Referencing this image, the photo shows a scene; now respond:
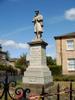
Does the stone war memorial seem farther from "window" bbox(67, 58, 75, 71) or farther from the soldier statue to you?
"window" bbox(67, 58, 75, 71)

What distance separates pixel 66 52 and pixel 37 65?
68.8 feet

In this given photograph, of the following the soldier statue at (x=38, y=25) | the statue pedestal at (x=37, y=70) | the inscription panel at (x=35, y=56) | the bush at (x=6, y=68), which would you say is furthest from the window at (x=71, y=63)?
the inscription panel at (x=35, y=56)

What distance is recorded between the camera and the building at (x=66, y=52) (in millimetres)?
37281

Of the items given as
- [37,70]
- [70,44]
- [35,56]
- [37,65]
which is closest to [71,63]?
[70,44]

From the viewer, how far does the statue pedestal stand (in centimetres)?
1672

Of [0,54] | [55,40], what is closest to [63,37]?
[55,40]

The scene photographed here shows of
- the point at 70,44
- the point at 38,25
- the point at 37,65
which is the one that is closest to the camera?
Result: the point at 37,65

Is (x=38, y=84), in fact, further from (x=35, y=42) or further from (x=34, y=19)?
(x=34, y=19)

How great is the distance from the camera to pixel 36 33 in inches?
715

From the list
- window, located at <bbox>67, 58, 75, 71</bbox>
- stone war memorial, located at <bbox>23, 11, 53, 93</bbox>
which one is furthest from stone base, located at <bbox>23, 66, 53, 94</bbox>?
window, located at <bbox>67, 58, 75, 71</bbox>

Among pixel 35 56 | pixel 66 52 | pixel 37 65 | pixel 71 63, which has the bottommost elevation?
pixel 37 65

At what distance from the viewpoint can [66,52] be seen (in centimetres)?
3772

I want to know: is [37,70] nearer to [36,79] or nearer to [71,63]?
[36,79]

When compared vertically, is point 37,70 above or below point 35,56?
below
